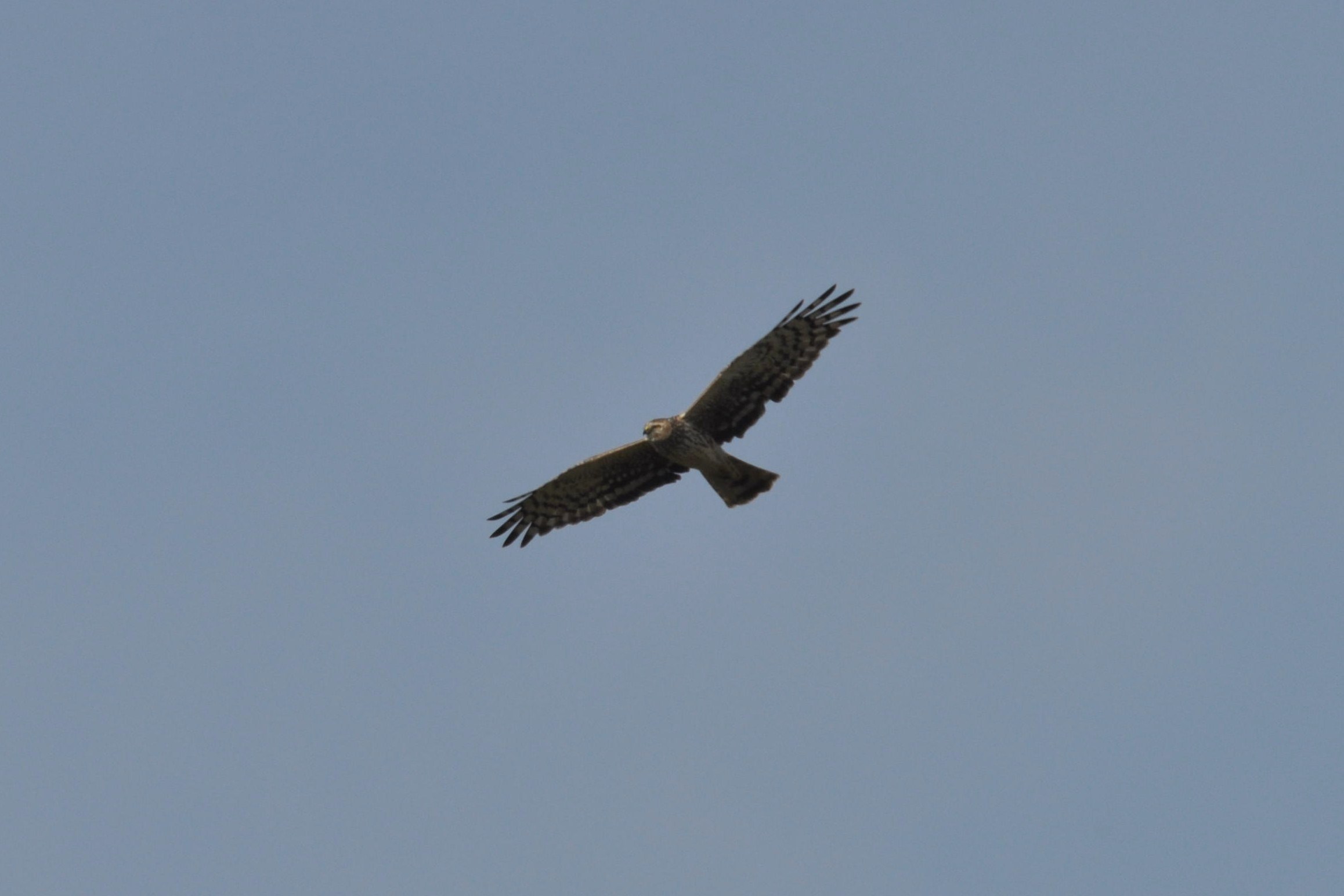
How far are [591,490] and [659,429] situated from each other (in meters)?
1.56

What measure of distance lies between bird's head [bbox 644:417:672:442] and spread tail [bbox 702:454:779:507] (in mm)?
655

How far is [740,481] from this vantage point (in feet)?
62.2

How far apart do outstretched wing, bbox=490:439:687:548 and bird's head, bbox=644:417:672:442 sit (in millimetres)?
367

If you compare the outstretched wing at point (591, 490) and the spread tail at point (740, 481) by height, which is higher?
the outstretched wing at point (591, 490)

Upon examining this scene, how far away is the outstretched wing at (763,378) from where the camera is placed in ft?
61.4

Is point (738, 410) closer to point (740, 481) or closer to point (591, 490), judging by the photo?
point (740, 481)

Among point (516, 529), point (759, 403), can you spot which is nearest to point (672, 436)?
point (759, 403)

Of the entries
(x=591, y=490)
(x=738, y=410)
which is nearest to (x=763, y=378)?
(x=738, y=410)

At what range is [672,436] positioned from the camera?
18.7 meters

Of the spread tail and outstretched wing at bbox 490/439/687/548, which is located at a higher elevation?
outstretched wing at bbox 490/439/687/548

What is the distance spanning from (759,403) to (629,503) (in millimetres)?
2014

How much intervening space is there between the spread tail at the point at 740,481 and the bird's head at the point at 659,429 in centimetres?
65

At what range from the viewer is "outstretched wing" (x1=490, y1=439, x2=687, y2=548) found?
19500 mm

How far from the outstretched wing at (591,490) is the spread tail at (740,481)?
60 cm
